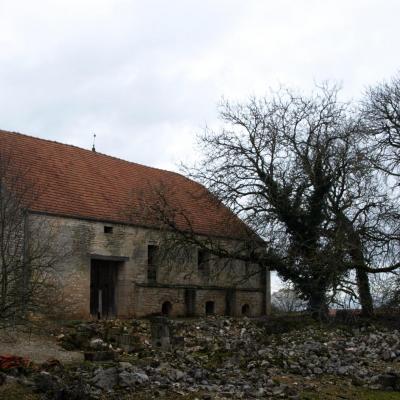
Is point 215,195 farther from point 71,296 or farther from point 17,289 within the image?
point 17,289

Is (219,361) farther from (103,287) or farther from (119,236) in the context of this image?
(119,236)

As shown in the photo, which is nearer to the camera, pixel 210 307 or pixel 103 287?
pixel 103 287

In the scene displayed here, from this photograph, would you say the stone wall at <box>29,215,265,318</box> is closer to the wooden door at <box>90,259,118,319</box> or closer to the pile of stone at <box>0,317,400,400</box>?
the wooden door at <box>90,259,118,319</box>

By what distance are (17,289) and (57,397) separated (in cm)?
287

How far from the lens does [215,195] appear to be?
28391 millimetres

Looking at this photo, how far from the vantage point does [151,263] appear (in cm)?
3094

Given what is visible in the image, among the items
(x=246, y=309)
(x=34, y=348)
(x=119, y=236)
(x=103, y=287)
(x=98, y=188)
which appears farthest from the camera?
(x=246, y=309)

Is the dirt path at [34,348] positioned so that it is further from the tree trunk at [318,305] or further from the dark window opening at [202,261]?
the dark window opening at [202,261]

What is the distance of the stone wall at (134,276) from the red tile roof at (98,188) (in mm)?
622

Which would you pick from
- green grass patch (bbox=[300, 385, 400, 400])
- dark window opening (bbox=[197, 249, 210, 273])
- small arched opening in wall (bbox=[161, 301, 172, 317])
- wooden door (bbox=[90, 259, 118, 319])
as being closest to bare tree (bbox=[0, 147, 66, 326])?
green grass patch (bbox=[300, 385, 400, 400])

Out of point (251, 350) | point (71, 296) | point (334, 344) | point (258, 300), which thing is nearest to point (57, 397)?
point (251, 350)

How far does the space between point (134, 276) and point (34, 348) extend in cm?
1050

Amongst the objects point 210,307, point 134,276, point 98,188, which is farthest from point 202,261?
point 98,188

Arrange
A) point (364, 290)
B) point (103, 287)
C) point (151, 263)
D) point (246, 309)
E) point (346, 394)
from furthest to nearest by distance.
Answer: point (246, 309) → point (151, 263) → point (103, 287) → point (364, 290) → point (346, 394)
